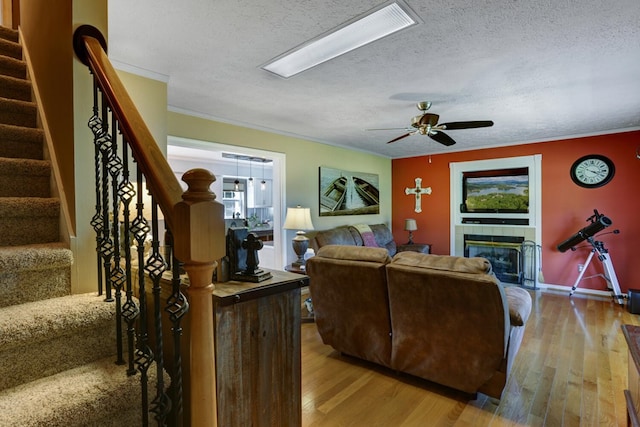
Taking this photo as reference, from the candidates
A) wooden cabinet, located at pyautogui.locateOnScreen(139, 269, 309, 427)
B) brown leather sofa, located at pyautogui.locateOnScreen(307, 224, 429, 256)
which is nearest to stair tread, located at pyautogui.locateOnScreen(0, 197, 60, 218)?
wooden cabinet, located at pyautogui.locateOnScreen(139, 269, 309, 427)

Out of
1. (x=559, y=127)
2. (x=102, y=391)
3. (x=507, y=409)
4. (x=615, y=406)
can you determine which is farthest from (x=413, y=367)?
(x=559, y=127)

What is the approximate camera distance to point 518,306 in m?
2.24

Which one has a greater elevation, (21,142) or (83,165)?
(21,142)

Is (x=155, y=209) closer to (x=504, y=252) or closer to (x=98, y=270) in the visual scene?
(x=98, y=270)

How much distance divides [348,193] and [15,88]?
4563mm

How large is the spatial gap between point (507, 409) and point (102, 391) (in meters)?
2.33

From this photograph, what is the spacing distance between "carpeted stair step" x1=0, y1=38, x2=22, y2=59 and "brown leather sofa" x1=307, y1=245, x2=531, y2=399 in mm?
2630

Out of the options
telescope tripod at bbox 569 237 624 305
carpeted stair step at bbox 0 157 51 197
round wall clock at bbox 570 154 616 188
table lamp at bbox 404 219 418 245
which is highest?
round wall clock at bbox 570 154 616 188

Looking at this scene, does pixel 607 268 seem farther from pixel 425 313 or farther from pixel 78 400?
pixel 78 400

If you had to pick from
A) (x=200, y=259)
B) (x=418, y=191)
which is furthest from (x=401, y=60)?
(x=418, y=191)

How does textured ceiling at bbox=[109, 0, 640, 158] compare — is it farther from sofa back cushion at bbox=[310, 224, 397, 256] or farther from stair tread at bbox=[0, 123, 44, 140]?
sofa back cushion at bbox=[310, 224, 397, 256]

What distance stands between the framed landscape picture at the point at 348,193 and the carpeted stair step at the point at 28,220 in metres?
3.91

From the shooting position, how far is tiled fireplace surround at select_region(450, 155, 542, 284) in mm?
5336

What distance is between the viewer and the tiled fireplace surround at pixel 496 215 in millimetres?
5336
